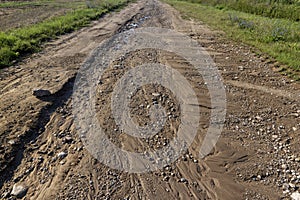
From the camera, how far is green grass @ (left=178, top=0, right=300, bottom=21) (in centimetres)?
1378

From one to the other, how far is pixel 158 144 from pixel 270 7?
14360 mm

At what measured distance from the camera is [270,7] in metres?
15.1

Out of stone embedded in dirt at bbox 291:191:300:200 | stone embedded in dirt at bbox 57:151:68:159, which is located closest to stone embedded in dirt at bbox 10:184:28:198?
stone embedded in dirt at bbox 57:151:68:159

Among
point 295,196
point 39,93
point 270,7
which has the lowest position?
point 295,196

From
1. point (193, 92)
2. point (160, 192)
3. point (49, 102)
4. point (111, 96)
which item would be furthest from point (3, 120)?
point (193, 92)

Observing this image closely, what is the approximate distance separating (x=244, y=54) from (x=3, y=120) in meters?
6.96

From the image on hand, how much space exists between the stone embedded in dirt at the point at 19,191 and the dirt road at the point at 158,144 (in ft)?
0.15

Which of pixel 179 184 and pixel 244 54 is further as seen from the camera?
pixel 244 54

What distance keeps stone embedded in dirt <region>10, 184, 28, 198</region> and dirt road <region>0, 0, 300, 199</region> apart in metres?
0.04

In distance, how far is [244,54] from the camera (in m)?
8.20

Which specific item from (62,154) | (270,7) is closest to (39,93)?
(62,154)

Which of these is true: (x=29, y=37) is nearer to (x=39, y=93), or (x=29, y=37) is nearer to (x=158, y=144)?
(x=39, y=93)

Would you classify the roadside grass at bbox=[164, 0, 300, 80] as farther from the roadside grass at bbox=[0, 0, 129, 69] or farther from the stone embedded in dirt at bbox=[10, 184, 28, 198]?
the roadside grass at bbox=[0, 0, 129, 69]

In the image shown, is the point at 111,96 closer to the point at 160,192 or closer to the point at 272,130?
the point at 160,192
